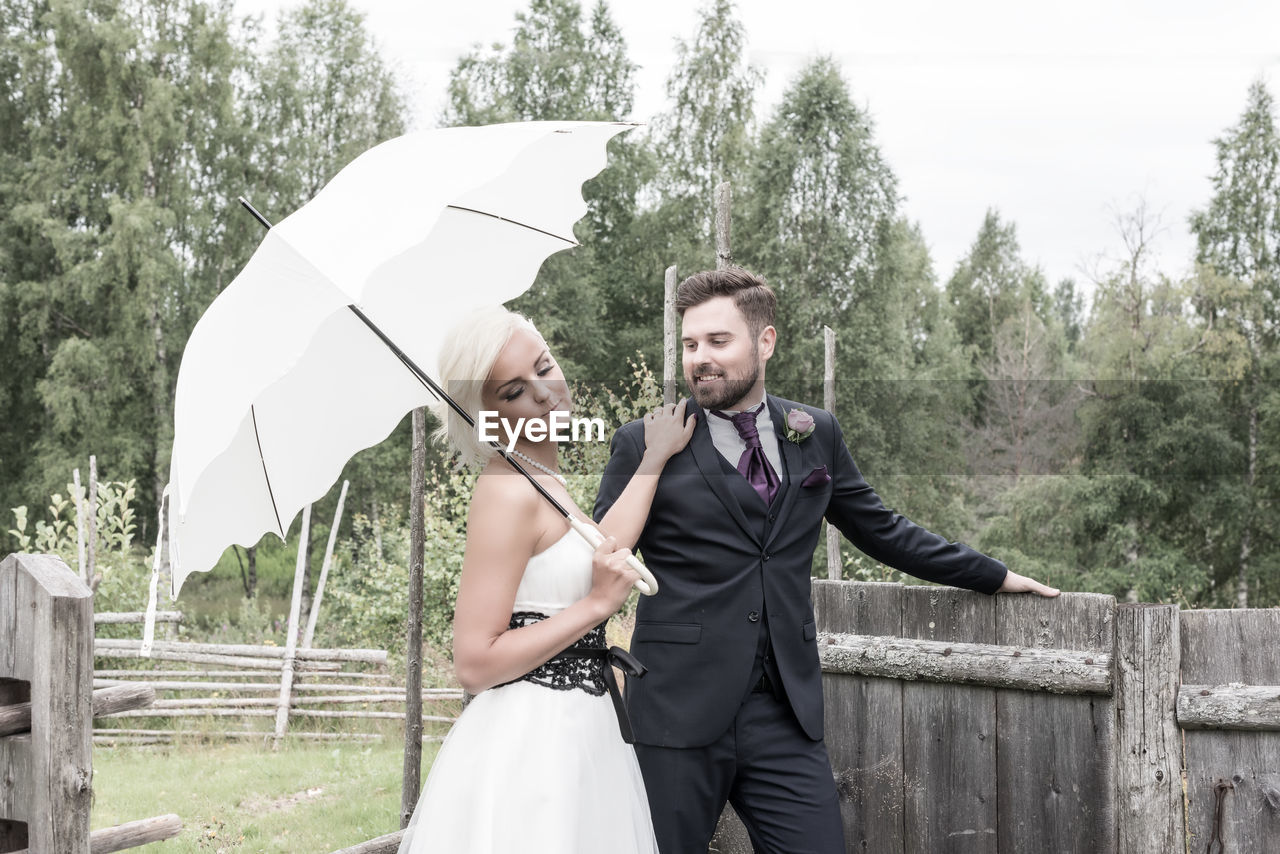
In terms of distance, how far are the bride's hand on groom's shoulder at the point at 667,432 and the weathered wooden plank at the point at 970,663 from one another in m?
1.23

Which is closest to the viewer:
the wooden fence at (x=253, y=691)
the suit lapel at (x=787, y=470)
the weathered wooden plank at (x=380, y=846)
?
the suit lapel at (x=787, y=470)

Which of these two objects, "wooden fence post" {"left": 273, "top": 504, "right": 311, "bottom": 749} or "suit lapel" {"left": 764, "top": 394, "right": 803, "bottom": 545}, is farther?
"wooden fence post" {"left": 273, "top": 504, "right": 311, "bottom": 749}

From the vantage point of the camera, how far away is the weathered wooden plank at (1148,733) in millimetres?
3076

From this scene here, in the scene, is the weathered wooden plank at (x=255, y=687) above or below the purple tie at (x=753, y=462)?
below

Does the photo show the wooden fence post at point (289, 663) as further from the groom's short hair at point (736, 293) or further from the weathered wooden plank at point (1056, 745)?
the groom's short hair at point (736, 293)

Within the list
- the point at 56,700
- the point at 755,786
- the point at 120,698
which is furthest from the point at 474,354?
the point at 120,698

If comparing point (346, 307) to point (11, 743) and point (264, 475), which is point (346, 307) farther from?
point (11, 743)

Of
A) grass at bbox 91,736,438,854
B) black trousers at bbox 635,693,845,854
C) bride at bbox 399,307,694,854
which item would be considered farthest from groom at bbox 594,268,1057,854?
grass at bbox 91,736,438,854

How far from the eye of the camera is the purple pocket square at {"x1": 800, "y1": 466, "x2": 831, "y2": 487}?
9.37 ft

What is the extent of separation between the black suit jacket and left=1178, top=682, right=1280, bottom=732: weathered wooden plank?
1.07 meters

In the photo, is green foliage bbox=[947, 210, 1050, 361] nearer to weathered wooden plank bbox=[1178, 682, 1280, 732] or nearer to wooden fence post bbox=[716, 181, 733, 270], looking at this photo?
wooden fence post bbox=[716, 181, 733, 270]

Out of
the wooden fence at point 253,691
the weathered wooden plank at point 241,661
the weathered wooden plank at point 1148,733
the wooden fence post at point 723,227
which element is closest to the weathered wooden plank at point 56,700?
the weathered wooden plank at point 1148,733

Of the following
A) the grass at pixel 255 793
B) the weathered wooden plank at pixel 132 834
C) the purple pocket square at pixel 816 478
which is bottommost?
the grass at pixel 255 793

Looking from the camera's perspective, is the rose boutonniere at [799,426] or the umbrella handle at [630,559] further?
the rose boutonniere at [799,426]
